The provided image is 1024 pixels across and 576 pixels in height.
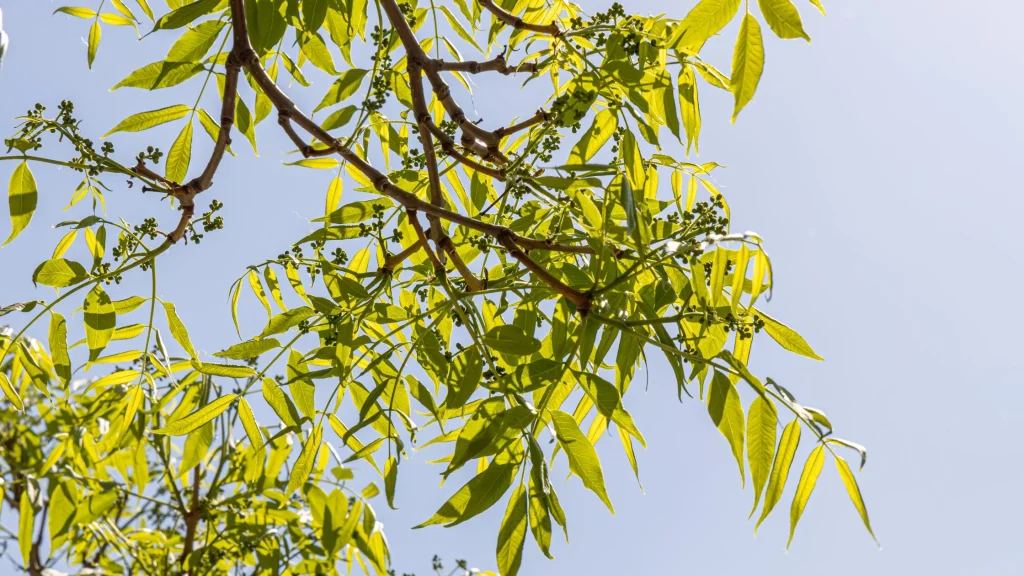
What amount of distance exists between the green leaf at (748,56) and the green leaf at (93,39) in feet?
3.45

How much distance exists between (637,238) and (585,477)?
1.21 ft

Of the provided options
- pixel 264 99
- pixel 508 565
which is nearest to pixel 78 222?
pixel 264 99

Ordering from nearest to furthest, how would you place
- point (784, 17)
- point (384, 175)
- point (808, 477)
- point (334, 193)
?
point (784, 17) → point (808, 477) → point (384, 175) → point (334, 193)

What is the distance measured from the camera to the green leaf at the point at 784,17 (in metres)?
0.87

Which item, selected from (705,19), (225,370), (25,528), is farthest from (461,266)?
(25,528)

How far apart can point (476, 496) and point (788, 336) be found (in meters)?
0.49

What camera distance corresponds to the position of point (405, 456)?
1202 mm

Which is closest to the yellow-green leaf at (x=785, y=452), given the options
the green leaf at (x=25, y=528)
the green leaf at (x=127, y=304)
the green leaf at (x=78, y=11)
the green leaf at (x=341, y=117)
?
the green leaf at (x=341, y=117)

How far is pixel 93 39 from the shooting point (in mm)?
1369

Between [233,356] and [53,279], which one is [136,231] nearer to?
[53,279]

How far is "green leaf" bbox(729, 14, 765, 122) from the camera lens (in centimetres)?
90

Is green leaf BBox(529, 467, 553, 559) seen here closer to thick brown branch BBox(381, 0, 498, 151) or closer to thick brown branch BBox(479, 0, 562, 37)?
thick brown branch BBox(381, 0, 498, 151)

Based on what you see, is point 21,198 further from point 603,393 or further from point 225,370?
point 603,393

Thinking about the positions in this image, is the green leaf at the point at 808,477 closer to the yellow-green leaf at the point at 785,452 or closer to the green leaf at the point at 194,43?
the yellow-green leaf at the point at 785,452
